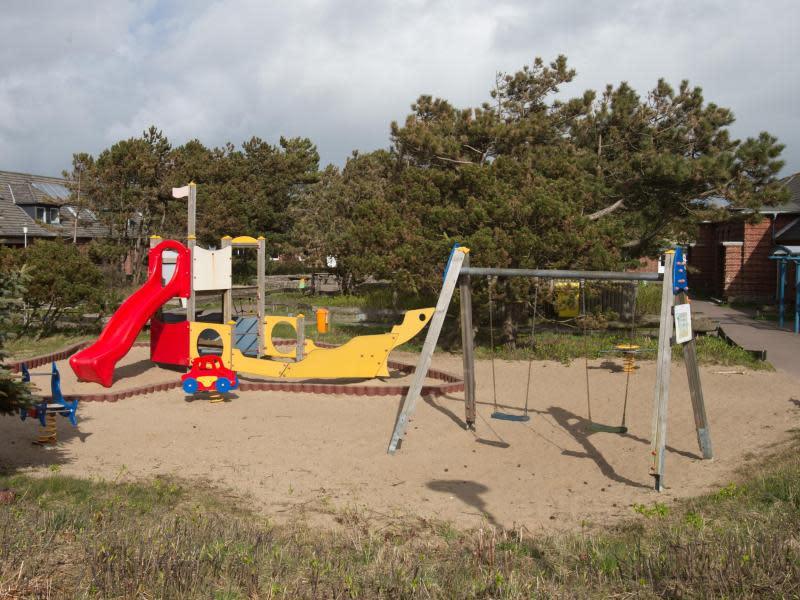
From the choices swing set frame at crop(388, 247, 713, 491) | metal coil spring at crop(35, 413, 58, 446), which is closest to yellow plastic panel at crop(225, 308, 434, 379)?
swing set frame at crop(388, 247, 713, 491)

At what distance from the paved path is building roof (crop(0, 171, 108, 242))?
1060 inches

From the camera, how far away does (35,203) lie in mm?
39156

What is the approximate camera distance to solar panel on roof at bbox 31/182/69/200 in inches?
1673

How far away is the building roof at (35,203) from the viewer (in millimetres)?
36656

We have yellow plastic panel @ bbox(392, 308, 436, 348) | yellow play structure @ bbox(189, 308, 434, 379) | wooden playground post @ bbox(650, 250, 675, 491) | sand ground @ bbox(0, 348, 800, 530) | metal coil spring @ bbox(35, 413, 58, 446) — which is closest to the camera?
sand ground @ bbox(0, 348, 800, 530)

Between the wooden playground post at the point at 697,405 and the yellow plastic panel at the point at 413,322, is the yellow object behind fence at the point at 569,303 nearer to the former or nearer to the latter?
the yellow plastic panel at the point at 413,322

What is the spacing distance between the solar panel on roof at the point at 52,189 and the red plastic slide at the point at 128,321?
32.1 meters

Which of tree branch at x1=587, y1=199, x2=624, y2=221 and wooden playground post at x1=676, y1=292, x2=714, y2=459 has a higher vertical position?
tree branch at x1=587, y1=199, x2=624, y2=221

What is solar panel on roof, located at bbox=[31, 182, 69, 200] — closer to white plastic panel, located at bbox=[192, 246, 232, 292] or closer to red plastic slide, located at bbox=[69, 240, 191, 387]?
white plastic panel, located at bbox=[192, 246, 232, 292]

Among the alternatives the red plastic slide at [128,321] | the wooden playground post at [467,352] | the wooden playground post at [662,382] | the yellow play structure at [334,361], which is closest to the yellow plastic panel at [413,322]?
the yellow play structure at [334,361]

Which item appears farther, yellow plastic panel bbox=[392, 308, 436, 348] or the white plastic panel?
the white plastic panel

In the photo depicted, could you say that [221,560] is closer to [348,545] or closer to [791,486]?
[348,545]

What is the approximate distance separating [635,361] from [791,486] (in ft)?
28.1

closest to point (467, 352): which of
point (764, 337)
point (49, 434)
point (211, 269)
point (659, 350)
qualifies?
point (659, 350)
